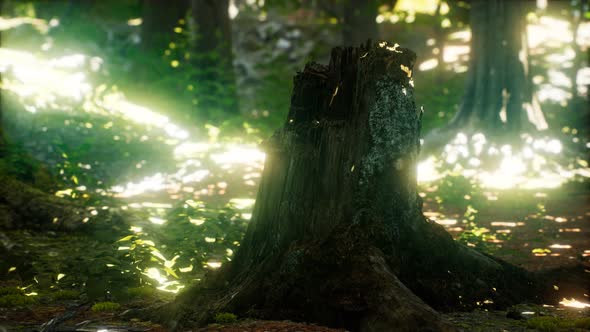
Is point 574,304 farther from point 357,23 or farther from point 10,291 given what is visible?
point 357,23

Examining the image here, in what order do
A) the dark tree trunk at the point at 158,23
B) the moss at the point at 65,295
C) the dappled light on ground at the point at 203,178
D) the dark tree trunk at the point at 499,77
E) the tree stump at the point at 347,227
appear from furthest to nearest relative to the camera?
the dark tree trunk at the point at 158,23 → the dark tree trunk at the point at 499,77 → the dappled light on ground at the point at 203,178 → the moss at the point at 65,295 → the tree stump at the point at 347,227

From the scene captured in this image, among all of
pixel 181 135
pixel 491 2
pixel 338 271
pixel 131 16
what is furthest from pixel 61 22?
pixel 338 271

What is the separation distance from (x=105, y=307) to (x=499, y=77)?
1197 cm

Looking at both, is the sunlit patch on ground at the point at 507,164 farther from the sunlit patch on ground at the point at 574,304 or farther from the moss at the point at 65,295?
the moss at the point at 65,295

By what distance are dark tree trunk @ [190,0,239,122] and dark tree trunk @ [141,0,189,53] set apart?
1567 millimetres

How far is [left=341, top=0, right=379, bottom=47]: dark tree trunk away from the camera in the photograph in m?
21.1

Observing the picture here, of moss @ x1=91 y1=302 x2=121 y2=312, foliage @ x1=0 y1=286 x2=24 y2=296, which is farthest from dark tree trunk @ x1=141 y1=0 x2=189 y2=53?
moss @ x1=91 y1=302 x2=121 y2=312

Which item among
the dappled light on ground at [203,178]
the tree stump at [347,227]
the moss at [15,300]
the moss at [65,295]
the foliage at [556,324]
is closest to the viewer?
the foliage at [556,324]

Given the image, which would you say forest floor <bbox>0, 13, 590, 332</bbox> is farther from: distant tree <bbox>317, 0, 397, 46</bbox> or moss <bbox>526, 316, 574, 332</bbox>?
distant tree <bbox>317, 0, 397, 46</bbox>

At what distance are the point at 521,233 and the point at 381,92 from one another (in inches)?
187

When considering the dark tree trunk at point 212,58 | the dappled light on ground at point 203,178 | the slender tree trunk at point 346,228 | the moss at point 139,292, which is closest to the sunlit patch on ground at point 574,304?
the dappled light on ground at point 203,178

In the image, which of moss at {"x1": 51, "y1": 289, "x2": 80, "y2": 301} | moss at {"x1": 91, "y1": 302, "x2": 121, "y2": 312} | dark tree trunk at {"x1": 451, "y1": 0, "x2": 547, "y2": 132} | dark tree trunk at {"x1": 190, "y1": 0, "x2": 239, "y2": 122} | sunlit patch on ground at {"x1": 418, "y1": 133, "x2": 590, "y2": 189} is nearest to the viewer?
moss at {"x1": 91, "y1": 302, "x2": 121, "y2": 312}

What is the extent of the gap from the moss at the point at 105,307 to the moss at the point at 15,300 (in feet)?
2.46

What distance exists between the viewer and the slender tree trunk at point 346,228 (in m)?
5.75
